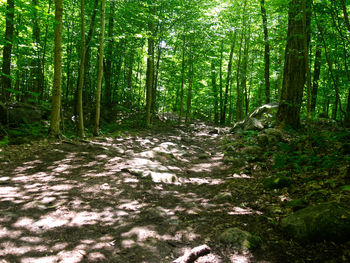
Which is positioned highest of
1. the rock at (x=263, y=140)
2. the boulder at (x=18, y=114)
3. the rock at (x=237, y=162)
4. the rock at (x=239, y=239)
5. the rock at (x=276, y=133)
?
the boulder at (x=18, y=114)

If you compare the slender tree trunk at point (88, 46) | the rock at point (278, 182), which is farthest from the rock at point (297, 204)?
the slender tree trunk at point (88, 46)

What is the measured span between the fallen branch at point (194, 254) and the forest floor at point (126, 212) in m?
0.07

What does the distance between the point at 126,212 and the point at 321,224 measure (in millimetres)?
2828

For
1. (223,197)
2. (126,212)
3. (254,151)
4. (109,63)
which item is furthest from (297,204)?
(109,63)

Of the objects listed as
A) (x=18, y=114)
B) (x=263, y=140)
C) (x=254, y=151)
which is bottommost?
(x=254, y=151)

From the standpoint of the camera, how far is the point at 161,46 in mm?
16094

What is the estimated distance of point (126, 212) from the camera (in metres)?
3.63

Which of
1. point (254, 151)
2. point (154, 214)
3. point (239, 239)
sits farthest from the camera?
point (254, 151)

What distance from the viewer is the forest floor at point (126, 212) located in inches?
98.8

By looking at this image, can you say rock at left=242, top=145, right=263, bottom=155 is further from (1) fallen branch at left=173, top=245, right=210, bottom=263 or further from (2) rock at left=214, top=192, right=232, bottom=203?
(1) fallen branch at left=173, top=245, right=210, bottom=263

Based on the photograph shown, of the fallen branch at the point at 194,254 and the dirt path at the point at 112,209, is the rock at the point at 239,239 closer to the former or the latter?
the dirt path at the point at 112,209

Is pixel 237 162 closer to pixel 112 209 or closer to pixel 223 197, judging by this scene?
pixel 223 197

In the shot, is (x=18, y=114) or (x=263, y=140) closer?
(x=263, y=140)

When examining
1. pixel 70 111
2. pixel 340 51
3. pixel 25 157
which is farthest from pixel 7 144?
pixel 340 51
